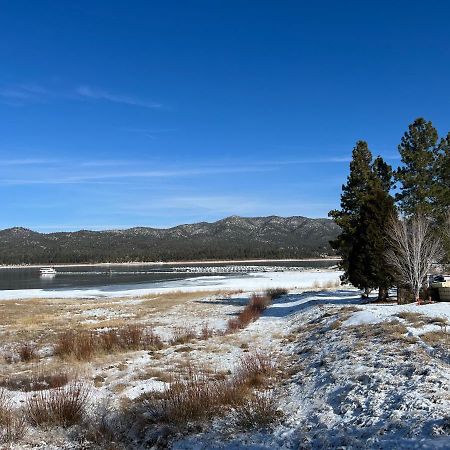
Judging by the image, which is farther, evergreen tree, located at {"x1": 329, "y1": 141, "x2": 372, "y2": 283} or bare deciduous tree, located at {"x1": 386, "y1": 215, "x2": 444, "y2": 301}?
evergreen tree, located at {"x1": 329, "y1": 141, "x2": 372, "y2": 283}

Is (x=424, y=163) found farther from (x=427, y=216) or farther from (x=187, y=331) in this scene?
(x=187, y=331)

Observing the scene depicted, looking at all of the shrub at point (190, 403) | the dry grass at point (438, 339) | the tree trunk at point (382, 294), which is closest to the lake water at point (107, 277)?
the tree trunk at point (382, 294)

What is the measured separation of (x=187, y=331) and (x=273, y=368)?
886cm

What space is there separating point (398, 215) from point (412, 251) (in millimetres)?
3463

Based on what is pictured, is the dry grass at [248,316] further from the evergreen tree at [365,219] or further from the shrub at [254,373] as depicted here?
the shrub at [254,373]

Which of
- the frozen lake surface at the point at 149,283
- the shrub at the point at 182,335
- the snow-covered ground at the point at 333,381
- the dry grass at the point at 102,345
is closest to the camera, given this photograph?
the snow-covered ground at the point at 333,381

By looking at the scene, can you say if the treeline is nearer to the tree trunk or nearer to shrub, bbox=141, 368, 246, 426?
the tree trunk

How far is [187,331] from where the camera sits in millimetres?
20078

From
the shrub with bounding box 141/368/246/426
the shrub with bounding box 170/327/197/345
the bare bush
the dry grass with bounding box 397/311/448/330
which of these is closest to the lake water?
the shrub with bounding box 170/327/197/345

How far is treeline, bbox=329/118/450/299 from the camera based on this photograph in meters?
25.3

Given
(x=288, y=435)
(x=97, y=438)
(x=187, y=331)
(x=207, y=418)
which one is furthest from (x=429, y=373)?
(x=187, y=331)

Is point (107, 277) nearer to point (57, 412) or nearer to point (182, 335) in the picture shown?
point (182, 335)

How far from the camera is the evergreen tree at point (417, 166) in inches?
1141

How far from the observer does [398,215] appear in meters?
28.0
